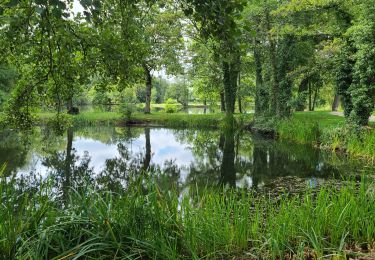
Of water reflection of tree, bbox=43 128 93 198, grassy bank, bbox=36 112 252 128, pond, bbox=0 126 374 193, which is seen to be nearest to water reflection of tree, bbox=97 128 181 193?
pond, bbox=0 126 374 193

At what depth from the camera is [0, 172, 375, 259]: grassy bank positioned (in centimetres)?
287

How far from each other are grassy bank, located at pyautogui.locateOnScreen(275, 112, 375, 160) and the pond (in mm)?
587

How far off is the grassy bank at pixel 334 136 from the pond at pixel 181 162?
0.59m

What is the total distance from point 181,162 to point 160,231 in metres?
9.35

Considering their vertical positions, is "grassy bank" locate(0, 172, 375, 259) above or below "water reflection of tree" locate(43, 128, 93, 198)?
above

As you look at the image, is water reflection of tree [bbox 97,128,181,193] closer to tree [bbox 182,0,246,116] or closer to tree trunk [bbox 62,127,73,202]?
tree trunk [bbox 62,127,73,202]

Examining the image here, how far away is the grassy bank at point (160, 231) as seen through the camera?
287cm

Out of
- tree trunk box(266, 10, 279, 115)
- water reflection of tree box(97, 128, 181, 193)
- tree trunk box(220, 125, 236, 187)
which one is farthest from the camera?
tree trunk box(266, 10, 279, 115)

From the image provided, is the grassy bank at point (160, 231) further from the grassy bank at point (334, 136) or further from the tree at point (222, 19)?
the grassy bank at point (334, 136)

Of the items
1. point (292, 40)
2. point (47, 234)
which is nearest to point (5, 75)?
point (292, 40)

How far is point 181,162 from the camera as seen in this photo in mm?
12344

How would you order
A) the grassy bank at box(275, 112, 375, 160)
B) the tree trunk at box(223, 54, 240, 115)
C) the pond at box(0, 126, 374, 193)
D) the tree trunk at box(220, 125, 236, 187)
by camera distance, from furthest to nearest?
the tree trunk at box(223, 54, 240, 115) → the grassy bank at box(275, 112, 375, 160) → the tree trunk at box(220, 125, 236, 187) → the pond at box(0, 126, 374, 193)

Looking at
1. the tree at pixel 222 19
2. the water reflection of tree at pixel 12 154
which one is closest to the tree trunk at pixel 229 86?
the water reflection of tree at pixel 12 154

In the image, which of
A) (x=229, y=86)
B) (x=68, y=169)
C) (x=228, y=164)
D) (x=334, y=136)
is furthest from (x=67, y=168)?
(x=229, y=86)
